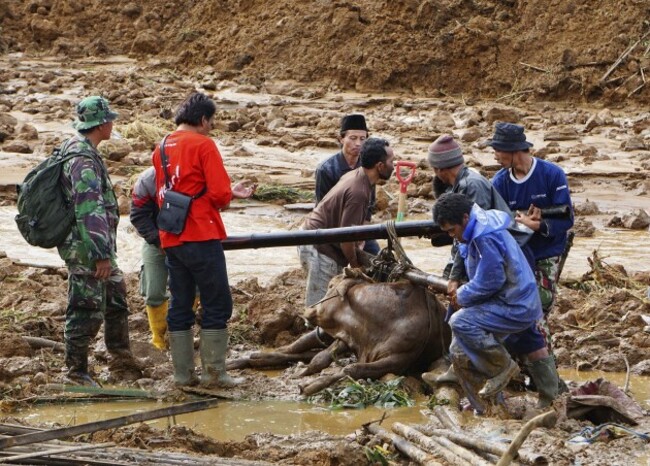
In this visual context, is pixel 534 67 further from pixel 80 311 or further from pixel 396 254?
pixel 80 311

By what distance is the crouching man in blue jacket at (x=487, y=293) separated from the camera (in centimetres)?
603

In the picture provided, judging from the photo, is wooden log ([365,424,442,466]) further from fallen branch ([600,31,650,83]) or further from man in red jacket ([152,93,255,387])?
fallen branch ([600,31,650,83])

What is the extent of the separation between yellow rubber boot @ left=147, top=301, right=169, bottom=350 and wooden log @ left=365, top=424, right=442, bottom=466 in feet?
9.02

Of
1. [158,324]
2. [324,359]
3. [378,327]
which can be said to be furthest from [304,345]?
[158,324]

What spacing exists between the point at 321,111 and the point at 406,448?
1554 cm

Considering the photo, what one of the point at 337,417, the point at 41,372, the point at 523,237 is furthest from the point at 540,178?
the point at 41,372

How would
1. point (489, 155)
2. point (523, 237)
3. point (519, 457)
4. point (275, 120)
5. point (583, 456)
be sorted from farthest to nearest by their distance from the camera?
point (275, 120) < point (489, 155) < point (523, 237) < point (583, 456) < point (519, 457)

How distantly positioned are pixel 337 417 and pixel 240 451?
3.72 feet

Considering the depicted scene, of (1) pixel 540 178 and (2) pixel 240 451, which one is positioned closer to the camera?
(2) pixel 240 451

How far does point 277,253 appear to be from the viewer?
11203mm

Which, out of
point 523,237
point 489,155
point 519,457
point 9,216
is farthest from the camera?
point 489,155

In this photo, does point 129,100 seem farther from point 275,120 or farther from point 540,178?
point 540,178

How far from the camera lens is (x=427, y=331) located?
7.16m

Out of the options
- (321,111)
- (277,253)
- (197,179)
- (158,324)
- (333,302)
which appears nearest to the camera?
(197,179)
